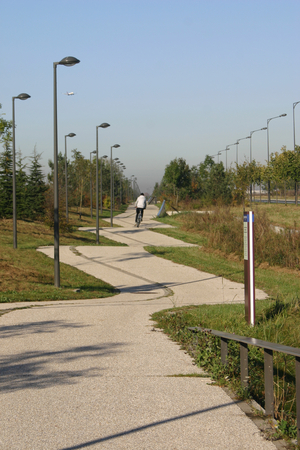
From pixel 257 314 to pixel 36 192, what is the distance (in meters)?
30.9

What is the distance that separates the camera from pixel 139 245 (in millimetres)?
24062

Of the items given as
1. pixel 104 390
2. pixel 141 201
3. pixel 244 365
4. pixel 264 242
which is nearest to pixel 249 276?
pixel 244 365

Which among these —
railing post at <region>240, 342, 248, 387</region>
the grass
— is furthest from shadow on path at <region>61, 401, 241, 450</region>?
the grass

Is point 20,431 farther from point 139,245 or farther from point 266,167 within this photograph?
point 266,167

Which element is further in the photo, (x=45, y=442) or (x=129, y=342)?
(x=129, y=342)

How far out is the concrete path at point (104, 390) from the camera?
11.8 ft

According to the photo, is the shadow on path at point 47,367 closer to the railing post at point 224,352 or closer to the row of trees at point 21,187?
the railing post at point 224,352

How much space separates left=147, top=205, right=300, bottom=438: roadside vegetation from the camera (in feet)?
16.3

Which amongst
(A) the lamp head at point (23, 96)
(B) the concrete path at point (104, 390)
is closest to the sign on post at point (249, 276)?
(B) the concrete path at point (104, 390)

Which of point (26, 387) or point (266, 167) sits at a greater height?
point (266, 167)

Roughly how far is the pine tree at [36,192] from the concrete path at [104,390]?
91.3 ft

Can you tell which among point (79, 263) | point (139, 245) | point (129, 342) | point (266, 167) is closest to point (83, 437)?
point (129, 342)

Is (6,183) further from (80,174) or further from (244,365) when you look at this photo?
(244,365)

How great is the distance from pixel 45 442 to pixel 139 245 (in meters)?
20.6
